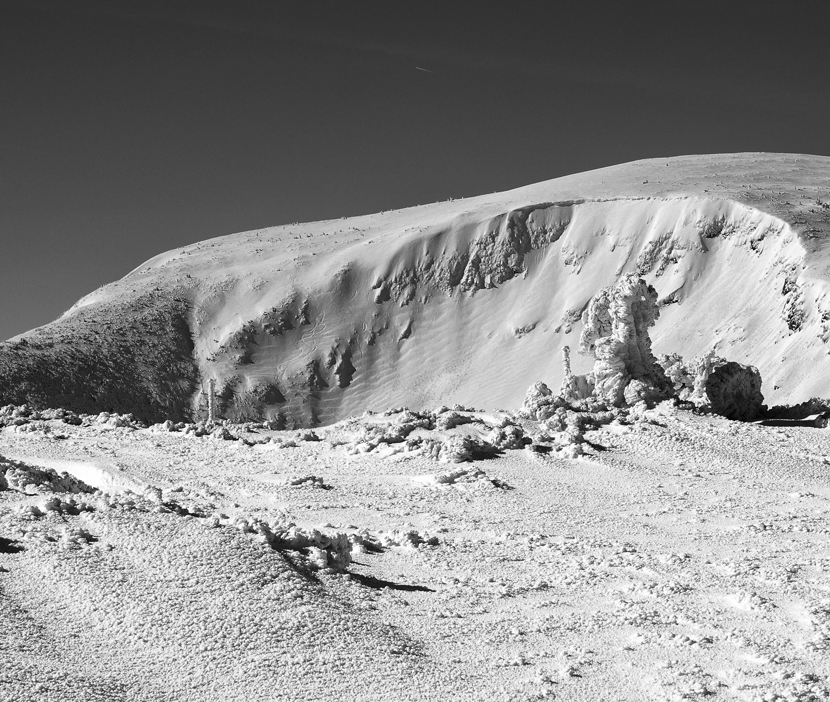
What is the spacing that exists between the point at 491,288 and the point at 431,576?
38.5m

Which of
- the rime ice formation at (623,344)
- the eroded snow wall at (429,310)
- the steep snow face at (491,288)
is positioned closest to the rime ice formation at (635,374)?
the rime ice formation at (623,344)

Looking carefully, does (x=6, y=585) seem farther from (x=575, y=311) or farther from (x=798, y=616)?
(x=575, y=311)

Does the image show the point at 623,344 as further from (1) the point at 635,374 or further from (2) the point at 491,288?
(2) the point at 491,288

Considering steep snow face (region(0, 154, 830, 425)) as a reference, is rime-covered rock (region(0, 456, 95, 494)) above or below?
above

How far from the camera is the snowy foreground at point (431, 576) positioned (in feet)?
22.9

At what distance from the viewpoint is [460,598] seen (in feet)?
29.7

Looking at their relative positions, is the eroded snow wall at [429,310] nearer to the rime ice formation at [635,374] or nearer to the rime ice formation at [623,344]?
the rime ice formation at [635,374]

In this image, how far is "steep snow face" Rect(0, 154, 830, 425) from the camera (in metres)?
39.8

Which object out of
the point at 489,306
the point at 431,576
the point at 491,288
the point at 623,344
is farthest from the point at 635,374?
the point at 491,288

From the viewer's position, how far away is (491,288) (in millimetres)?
47875

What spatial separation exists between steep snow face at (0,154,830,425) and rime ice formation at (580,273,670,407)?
54.3 feet

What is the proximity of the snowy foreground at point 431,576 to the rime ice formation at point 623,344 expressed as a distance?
10.0 ft

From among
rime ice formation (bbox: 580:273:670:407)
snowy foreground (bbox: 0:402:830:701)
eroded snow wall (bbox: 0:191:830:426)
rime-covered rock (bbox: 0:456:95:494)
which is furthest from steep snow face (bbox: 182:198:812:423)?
rime-covered rock (bbox: 0:456:95:494)

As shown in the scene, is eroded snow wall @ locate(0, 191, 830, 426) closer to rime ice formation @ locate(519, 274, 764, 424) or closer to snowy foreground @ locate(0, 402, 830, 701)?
rime ice formation @ locate(519, 274, 764, 424)
